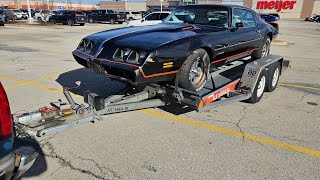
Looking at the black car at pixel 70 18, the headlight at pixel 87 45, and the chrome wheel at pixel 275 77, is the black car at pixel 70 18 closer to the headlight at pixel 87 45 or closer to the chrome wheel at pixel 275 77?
the headlight at pixel 87 45

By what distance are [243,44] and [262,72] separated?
76 centimetres

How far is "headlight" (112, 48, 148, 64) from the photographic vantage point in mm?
3723

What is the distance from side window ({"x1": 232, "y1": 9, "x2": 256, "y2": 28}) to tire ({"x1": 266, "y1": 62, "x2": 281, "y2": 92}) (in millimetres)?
1002

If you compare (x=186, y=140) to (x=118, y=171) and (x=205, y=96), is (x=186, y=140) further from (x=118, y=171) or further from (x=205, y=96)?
(x=118, y=171)

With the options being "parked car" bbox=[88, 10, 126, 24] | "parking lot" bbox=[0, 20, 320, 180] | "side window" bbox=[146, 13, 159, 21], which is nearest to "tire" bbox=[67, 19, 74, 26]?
"parked car" bbox=[88, 10, 126, 24]

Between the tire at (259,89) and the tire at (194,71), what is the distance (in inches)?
44.9

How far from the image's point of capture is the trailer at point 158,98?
3.13 meters

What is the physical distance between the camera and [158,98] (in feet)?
14.6

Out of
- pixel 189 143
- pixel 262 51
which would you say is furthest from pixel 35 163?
pixel 262 51

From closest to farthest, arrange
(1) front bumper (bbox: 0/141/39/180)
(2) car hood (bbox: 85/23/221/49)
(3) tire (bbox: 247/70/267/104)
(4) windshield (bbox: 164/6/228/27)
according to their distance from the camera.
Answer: (1) front bumper (bbox: 0/141/39/180), (2) car hood (bbox: 85/23/221/49), (3) tire (bbox: 247/70/267/104), (4) windshield (bbox: 164/6/228/27)

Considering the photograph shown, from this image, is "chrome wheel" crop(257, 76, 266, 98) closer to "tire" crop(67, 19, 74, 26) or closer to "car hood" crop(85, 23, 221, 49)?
"car hood" crop(85, 23, 221, 49)

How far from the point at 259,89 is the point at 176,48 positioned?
2.24 metres

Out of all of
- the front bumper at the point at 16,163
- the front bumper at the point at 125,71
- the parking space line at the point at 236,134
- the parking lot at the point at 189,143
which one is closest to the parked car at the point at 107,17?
the parking lot at the point at 189,143

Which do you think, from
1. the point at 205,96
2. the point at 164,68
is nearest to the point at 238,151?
the point at 205,96
